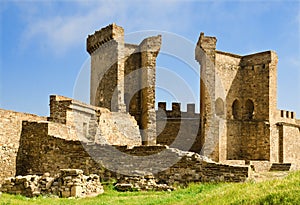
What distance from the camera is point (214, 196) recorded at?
38.0 ft

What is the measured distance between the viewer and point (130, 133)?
81.4ft

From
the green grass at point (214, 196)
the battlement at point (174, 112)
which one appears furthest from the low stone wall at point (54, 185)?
the battlement at point (174, 112)

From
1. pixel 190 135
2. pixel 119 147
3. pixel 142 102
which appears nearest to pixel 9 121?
pixel 119 147

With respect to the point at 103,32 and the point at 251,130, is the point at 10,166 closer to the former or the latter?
the point at 103,32

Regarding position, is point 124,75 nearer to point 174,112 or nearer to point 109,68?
point 109,68

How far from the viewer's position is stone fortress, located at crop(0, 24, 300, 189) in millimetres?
17016

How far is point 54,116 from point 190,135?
42.4ft

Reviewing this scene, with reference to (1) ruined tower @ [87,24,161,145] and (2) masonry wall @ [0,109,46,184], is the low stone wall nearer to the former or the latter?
(2) masonry wall @ [0,109,46,184]

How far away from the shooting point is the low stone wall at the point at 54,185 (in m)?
14.7

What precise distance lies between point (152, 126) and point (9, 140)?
37.7 ft

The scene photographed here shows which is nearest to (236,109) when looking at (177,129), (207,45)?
(177,129)

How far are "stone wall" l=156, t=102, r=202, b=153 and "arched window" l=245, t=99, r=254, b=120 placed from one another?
5.15m

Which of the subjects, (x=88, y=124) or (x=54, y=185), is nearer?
(x=54, y=185)

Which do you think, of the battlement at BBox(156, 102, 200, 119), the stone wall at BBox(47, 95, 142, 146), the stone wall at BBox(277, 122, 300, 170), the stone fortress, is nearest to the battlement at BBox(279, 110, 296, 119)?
the stone fortress
